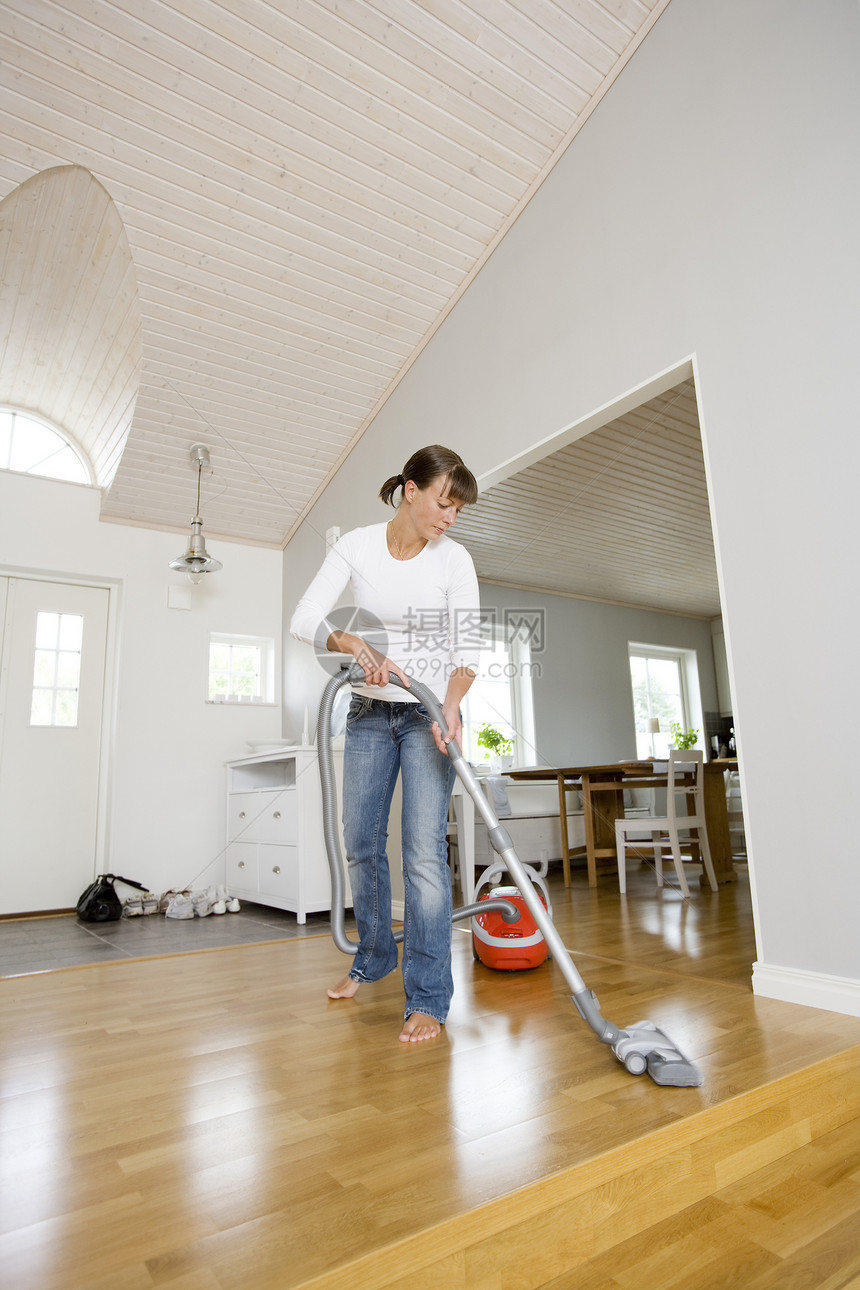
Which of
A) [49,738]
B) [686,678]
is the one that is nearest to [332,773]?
[49,738]

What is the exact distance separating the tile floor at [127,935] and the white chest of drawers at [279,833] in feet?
0.41

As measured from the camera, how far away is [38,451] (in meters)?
4.46

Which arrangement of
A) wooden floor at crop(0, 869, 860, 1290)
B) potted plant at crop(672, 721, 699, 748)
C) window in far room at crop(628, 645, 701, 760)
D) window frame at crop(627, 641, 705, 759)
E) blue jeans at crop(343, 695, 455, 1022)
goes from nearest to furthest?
wooden floor at crop(0, 869, 860, 1290) < blue jeans at crop(343, 695, 455, 1022) < potted plant at crop(672, 721, 699, 748) < window in far room at crop(628, 645, 701, 760) < window frame at crop(627, 641, 705, 759)

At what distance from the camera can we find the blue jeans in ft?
5.53

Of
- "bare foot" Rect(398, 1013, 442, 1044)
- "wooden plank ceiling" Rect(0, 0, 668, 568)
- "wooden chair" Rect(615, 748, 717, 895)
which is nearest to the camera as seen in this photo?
"bare foot" Rect(398, 1013, 442, 1044)

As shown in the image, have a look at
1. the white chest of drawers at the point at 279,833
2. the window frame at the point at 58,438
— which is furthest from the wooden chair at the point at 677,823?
the window frame at the point at 58,438

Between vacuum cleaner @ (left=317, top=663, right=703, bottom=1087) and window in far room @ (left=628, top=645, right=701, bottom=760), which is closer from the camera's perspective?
vacuum cleaner @ (left=317, top=663, right=703, bottom=1087)

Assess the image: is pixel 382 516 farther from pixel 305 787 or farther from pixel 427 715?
pixel 427 715

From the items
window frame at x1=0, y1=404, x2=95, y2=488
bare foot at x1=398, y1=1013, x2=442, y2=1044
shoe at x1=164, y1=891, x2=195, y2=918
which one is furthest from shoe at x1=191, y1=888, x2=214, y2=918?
bare foot at x1=398, y1=1013, x2=442, y2=1044

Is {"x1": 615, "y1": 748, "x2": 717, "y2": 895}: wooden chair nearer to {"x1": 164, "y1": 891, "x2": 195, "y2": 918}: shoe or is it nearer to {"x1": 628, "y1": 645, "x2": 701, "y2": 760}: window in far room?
{"x1": 164, "y1": 891, "x2": 195, "y2": 918}: shoe

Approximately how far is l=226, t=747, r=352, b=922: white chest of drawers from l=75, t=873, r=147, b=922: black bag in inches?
23.7

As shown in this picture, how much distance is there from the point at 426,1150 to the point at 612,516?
180 inches

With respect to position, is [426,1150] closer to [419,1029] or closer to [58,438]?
[419,1029]

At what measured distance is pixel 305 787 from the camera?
3.46m
